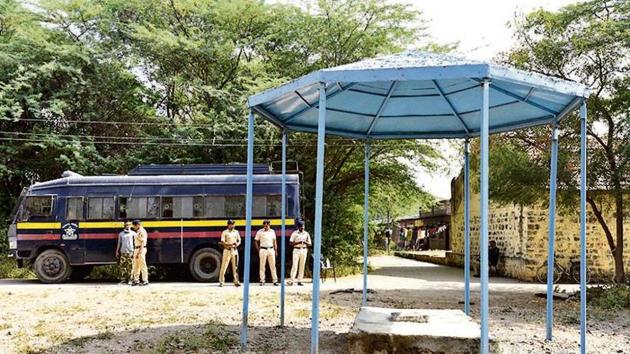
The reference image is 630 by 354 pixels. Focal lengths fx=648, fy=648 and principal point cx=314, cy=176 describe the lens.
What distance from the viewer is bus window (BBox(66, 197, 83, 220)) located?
55.8 feet

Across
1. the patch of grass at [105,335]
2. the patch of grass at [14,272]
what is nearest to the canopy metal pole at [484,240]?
the patch of grass at [105,335]

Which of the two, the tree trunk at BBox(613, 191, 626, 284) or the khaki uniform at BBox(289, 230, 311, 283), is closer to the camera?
the tree trunk at BBox(613, 191, 626, 284)

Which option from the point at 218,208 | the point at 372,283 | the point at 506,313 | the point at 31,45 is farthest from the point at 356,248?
the point at 31,45

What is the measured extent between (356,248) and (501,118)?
13490 mm

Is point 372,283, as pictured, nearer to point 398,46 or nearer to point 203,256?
point 203,256

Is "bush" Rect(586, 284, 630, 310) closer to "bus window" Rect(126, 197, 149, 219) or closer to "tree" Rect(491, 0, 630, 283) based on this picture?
"tree" Rect(491, 0, 630, 283)

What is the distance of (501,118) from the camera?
9.24 metres

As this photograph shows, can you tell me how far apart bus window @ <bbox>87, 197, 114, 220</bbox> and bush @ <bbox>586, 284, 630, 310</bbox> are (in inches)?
462

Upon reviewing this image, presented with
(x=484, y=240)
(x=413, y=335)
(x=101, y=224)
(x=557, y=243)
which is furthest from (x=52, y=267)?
(x=557, y=243)

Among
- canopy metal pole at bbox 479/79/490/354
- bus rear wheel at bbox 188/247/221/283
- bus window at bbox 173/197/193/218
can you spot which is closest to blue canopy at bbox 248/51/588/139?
canopy metal pole at bbox 479/79/490/354

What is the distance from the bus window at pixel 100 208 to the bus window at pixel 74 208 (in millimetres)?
228

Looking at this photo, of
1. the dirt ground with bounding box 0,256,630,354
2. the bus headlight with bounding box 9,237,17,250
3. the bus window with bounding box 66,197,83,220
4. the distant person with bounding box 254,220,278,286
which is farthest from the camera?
the bus window with bounding box 66,197,83,220

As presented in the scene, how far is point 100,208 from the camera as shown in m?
17.1

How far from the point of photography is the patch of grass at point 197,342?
747 cm
